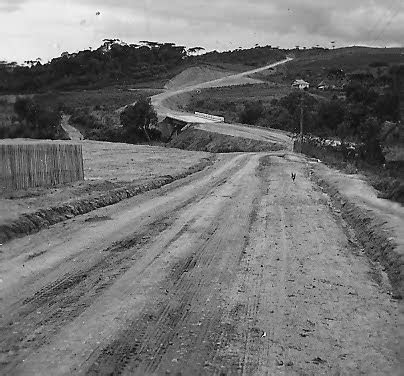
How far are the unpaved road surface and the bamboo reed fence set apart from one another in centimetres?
368

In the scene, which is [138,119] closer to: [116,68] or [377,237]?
[377,237]

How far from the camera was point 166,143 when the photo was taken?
66.2 m

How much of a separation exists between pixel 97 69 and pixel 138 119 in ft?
273

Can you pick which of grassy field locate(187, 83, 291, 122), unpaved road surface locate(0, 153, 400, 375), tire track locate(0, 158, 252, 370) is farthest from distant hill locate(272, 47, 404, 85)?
tire track locate(0, 158, 252, 370)

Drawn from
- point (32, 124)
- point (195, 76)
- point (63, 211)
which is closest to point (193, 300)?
point (63, 211)

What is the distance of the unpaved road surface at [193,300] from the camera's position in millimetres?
6102

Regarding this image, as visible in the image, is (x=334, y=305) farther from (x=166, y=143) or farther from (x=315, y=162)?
(x=166, y=143)

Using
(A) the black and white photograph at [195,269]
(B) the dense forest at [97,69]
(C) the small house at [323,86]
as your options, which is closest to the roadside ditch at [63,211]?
(A) the black and white photograph at [195,269]

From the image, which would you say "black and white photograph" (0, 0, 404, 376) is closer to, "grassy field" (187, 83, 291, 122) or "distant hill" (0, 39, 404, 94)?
"grassy field" (187, 83, 291, 122)

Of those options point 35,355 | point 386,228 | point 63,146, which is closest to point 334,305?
point 35,355

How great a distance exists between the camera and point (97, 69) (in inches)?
5719

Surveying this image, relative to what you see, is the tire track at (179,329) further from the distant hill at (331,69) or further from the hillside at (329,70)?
the distant hill at (331,69)

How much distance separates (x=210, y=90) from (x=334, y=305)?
343 ft

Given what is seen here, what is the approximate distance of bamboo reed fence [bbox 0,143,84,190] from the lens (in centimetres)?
1645
